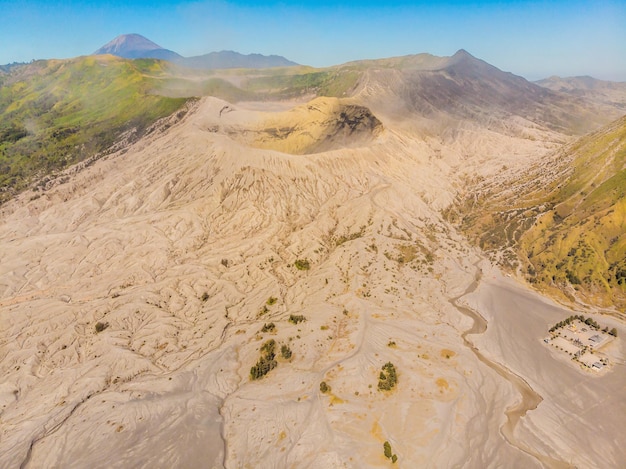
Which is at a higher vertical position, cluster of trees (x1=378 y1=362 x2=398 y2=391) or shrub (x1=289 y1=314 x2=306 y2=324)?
shrub (x1=289 y1=314 x2=306 y2=324)

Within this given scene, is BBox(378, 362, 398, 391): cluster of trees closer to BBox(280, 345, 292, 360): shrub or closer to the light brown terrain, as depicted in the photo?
the light brown terrain

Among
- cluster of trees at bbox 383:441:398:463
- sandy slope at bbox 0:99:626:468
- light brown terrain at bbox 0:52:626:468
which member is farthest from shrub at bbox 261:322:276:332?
cluster of trees at bbox 383:441:398:463

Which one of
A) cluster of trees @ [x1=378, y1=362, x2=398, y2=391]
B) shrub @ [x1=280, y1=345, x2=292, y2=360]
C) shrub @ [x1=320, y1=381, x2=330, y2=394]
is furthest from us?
shrub @ [x1=280, y1=345, x2=292, y2=360]

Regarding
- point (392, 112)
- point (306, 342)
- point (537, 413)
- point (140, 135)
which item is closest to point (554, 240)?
point (537, 413)

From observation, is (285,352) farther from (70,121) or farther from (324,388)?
(70,121)

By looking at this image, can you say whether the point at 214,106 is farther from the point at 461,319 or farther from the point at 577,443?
the point at 577,443

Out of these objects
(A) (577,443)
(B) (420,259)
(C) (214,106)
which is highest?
(C) (214,106)
